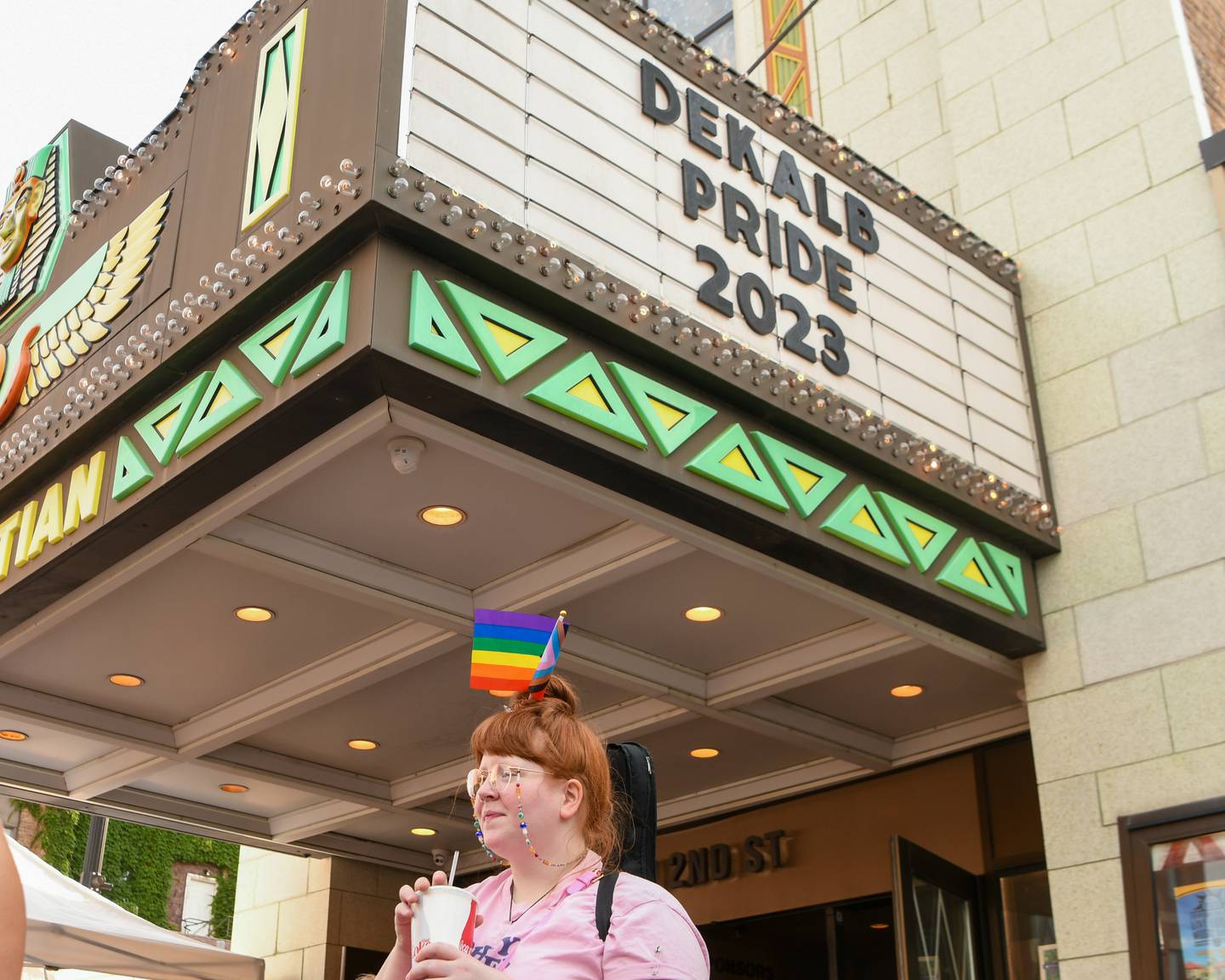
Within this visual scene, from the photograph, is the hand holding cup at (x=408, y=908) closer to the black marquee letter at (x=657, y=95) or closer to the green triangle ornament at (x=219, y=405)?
the green triangle ornament at (x=219, y=405)

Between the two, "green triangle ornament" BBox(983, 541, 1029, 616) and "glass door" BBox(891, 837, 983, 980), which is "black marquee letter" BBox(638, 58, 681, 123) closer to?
"green triangle ornament" BBox(983, 541, 1029, 616)

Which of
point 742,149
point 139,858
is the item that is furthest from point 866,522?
point 139,858

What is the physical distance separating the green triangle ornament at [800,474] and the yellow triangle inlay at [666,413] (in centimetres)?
57

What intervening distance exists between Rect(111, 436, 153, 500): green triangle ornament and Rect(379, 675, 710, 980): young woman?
4121 mm

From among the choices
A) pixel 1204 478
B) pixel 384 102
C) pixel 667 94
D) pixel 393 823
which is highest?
pixel 667 94

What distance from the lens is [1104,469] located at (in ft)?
29.9

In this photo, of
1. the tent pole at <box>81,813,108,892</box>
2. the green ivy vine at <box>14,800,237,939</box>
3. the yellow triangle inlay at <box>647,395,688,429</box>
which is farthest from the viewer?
the green ivy vine at <box>14,800,237,939</box>

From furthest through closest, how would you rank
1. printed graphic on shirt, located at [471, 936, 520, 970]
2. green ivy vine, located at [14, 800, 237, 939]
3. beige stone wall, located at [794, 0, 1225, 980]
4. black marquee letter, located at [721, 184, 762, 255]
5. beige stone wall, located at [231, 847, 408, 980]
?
green ivy vine, located at [14, 800, 237, 939] → beige stone wall, located at [231, 847, 408, 980] → beige stone wall, located at [794, 0, 1225, 980] → black marquee letter, located at [721, 184, 762, 255] → printed graphic on shirt, located at [471, 936, 520, 970]

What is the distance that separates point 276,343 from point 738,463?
2433 millimetres

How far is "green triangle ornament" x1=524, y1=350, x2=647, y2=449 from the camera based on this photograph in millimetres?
6555

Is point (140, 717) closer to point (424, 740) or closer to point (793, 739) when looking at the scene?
point (424, 740)

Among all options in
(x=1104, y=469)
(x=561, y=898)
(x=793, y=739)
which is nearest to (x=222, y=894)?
(x=793, y=739)

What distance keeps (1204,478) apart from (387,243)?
5.25 metres

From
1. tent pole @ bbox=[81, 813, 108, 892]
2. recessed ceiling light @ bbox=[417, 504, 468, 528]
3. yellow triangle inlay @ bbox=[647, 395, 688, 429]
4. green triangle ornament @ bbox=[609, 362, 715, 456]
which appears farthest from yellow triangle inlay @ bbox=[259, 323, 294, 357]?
tent pole @ bbox=[81, 813, 108, 892]
